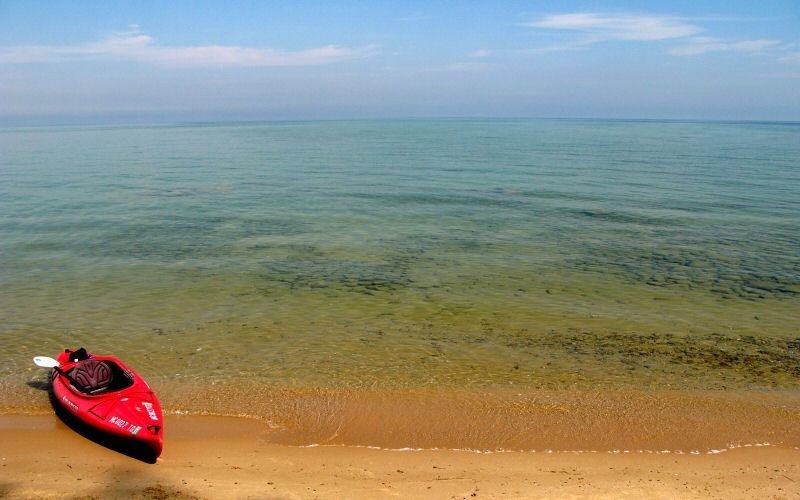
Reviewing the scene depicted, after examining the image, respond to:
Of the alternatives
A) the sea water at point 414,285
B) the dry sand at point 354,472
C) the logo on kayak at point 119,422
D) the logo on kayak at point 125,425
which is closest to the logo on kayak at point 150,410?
the logo on kayak at point 125,425

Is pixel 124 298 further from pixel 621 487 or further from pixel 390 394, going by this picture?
pixel 621 487

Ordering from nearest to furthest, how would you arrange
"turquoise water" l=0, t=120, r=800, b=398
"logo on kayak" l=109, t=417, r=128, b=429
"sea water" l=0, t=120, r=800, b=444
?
"logo on kayak" l=109, t=417, r=128, b=429
"sea water" l=0, t=120, r=800, b=444
"turquoise water" l=0, t=120, r=800, b=398

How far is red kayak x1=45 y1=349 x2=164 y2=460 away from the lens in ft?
34.4

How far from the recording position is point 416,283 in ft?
72.2

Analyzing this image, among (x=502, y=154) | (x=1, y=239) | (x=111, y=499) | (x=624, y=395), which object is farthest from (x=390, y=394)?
(x=502, y=154)

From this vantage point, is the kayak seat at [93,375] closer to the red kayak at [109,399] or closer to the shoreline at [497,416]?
the red kayak at [109,399]

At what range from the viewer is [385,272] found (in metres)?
23.4

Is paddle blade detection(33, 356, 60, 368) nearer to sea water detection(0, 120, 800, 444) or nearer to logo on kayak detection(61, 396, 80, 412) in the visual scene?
sea water detection(0, 120, 800, 444)

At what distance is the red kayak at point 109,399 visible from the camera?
10500mm

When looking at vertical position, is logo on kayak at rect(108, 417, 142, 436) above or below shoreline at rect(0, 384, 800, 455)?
above

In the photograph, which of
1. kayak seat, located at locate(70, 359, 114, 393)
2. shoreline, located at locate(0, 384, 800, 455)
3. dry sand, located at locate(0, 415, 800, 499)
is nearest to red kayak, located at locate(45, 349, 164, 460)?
kayak seat, located at locate(70, 359, 114, 393)

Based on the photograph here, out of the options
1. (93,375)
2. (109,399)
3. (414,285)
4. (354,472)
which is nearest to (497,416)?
Result: (354,472)

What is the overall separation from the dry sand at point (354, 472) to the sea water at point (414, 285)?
2.51 metres

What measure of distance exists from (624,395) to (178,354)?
11.1 meters
